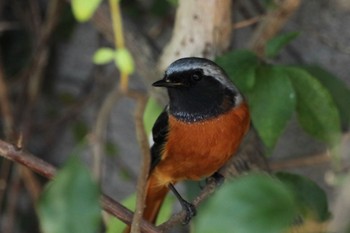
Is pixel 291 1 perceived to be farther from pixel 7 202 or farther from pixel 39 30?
pixel 7 202

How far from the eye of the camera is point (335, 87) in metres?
2.58

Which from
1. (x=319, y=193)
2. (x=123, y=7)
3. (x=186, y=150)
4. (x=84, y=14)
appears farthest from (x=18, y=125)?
(x=84, y=14)

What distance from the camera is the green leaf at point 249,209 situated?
999 millimetres

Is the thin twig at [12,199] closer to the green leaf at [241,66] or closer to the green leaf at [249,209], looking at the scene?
the green leaf at [241,66]

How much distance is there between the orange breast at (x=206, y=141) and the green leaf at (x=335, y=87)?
1.03 feet

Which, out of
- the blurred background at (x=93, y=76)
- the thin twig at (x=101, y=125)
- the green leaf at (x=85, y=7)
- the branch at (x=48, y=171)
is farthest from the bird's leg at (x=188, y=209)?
the green leaf at (x=85, y=7)

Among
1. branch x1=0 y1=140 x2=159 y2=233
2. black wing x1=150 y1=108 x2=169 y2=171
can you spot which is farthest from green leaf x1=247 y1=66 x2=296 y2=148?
branch x1=0 y1=140 x2=159 y2=233

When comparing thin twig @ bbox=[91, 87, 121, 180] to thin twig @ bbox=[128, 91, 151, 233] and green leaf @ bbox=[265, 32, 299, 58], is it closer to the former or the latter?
thin twig @ bbox=[128, 91, 151, 233]

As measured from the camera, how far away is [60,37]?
3.58 meters

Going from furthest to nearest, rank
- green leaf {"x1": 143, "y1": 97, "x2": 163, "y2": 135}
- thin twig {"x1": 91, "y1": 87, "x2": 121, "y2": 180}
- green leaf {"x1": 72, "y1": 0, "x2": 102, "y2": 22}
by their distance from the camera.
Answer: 1. green leaf {"x1": 143, "y1": 97, "x2": 163, "y2": 135}
2. thin twig {"x1": 91, "y1": 87, "x2": 121, "y2": 180}
3. green leaf {"x1": 72, "y1": 0, "x2": 102, "y2": 22}

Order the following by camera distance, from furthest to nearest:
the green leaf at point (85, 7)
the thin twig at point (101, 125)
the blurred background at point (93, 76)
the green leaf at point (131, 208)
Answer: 1. the blurred background at point (93, 76)
2. the green leaf at point (131, 208)
3. the thin twig at point (101, 125)
4. the green leaf at point (85, 7)

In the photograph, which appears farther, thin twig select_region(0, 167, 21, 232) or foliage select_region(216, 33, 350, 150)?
thin twig select_region(0, 167, 21, 232)

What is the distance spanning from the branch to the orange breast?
2.54ft

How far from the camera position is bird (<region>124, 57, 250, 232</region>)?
7.73 ft
